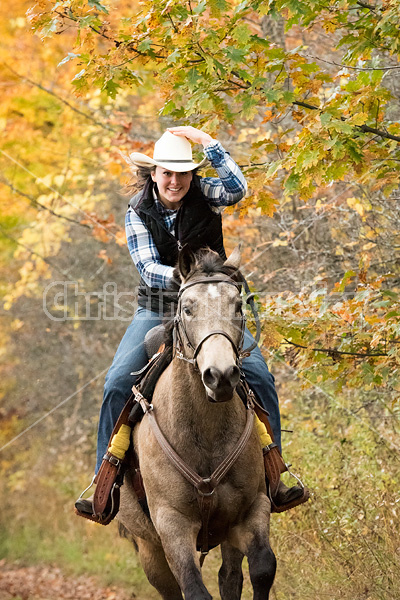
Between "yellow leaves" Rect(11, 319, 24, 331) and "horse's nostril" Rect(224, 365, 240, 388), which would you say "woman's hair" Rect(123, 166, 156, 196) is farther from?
"yellow leaves" Rect(11, 319, 24, 331)

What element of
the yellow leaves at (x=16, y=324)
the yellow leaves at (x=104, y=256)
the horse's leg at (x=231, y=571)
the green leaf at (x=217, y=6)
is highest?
the green leaf at (x=217, y=6)

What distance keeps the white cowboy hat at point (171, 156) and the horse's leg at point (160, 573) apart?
2.92 m

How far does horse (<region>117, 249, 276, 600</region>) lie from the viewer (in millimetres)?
3961

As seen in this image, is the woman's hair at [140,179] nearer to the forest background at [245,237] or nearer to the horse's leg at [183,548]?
the forest background at [245,237]

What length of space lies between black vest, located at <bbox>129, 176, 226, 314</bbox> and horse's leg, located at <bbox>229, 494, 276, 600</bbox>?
165 cm

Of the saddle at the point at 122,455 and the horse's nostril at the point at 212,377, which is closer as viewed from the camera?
the horse's nostril at the point at 212,377

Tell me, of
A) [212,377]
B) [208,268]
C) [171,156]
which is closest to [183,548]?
[212,377]

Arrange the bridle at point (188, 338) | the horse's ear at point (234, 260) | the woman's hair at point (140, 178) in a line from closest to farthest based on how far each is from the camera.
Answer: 1. the bridle at point (188, 338)
2. the horse's ear at point (234, 260)
3. the woman's hair at point (140, 178)

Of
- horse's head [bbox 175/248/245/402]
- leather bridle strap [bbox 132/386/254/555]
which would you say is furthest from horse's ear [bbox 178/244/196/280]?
leather bridle strap [bbox 132/386/254/555]

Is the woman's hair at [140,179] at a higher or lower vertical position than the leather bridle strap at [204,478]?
higher

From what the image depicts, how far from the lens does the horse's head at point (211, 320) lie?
3.55 m

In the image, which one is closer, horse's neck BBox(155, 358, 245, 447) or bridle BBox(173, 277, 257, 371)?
bridle BBox(173, 277, 257, 371)

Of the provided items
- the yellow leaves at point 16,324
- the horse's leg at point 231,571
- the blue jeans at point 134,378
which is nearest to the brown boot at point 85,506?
the blue jeans at point 134,378

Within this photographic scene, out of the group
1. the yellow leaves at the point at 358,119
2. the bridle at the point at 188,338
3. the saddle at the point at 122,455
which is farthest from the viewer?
the saddle at the point at 122,455
